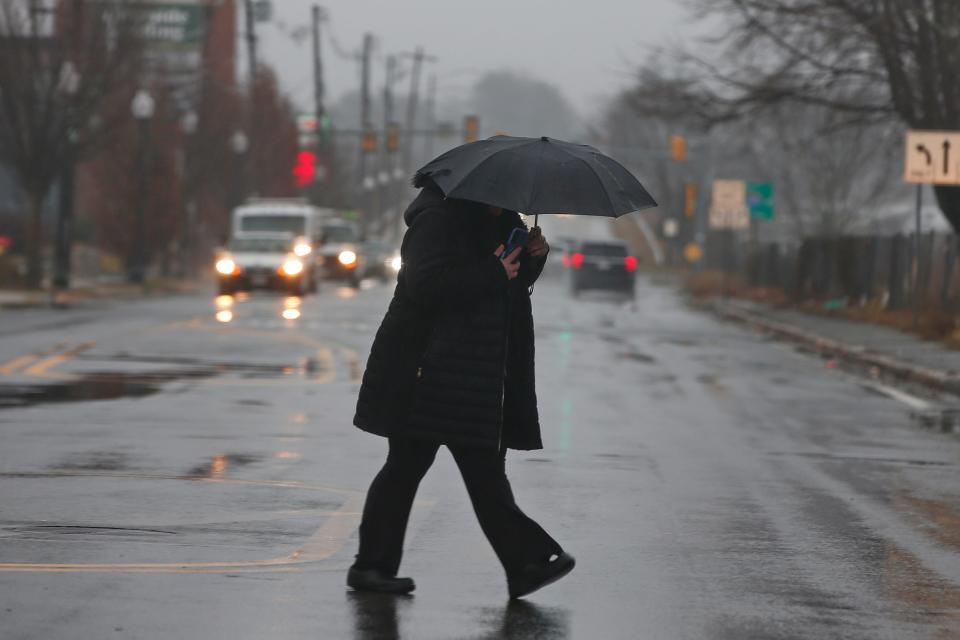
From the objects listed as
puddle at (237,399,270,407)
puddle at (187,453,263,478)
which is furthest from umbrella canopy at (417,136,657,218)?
puddle at (237,399,270,407)

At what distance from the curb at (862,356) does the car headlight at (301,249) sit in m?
11.2

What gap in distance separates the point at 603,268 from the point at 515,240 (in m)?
42.2

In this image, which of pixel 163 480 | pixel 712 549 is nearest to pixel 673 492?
pixel 712 549

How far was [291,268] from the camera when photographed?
44.4 meters

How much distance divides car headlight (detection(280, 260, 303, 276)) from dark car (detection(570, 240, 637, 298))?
8710 mm

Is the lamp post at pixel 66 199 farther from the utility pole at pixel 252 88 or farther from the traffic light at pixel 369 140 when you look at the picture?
the traffic light at pixel 369 140

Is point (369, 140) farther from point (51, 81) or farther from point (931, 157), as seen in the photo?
point (931, 157)

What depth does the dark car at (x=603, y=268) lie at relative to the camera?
1948 inches

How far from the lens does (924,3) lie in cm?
3238

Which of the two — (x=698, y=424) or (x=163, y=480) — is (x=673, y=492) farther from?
(x=698, y=424)

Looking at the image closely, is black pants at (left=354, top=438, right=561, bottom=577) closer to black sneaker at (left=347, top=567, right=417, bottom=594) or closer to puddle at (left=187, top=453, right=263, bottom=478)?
black sneaker at (left=347, top=567, right=417, bottom=594)

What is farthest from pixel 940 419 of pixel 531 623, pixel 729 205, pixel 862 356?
pixel 729 205

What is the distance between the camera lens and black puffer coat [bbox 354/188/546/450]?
24.4 feet

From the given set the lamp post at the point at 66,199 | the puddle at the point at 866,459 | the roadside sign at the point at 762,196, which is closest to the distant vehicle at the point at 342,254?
the lamp post at the point at 66,199
